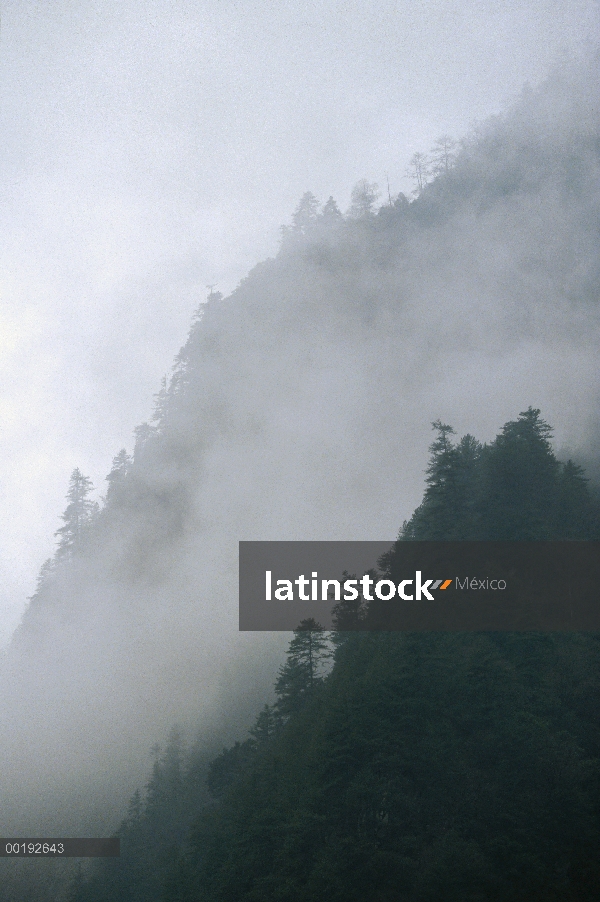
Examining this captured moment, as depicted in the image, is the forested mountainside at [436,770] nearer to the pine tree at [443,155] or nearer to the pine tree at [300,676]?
the pine tree at [300,676]

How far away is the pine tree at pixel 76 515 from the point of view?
114625mm

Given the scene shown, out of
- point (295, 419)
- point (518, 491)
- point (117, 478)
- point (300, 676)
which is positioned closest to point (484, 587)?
point (518, 491)

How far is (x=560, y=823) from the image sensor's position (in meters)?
30.7

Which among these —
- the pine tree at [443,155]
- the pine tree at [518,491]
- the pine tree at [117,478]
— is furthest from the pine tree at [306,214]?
the pine tree at [518,491]

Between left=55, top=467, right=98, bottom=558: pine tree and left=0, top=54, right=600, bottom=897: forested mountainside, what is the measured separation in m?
0.43

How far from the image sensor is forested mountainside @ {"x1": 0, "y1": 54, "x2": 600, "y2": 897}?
89500 mm

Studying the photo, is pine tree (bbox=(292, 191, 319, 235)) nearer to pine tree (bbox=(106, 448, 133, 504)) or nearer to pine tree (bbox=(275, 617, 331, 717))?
pine tree (bbox=(106, 448, 133, 504))

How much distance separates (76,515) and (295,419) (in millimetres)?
41987

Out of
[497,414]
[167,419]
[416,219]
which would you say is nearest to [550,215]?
[416,219]

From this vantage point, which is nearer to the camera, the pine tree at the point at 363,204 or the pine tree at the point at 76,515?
the pine tree at the point at 76,515

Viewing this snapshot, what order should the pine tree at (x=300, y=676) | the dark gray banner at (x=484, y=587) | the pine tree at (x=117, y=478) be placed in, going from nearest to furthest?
the dark gray banner at (x=484, y=587) < the pine tree at (x=300, y=676) < the pine tree at (x=117, y=478)

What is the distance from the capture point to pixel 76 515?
4626 inches

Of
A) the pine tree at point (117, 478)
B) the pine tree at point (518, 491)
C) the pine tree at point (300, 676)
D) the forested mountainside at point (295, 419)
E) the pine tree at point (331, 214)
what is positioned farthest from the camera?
the pine tree at point (331, 214)

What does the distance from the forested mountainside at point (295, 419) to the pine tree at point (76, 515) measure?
0.43 m
